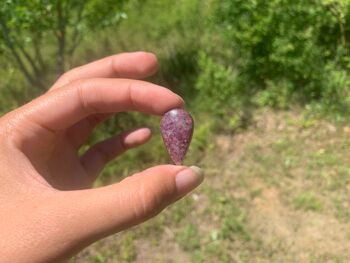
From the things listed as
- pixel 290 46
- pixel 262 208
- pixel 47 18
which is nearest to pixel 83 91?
pixel 262 208

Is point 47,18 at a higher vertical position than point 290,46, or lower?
higher

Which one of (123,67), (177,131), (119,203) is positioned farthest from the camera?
(123,67)

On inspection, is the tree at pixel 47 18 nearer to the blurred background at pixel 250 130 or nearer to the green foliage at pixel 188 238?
the blurred background at pixel 250 130

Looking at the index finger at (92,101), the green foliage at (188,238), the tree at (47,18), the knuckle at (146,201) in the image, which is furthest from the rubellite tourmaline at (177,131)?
the tree at (47,18)

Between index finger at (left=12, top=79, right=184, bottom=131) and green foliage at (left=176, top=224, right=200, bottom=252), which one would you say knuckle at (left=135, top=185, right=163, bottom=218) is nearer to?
index finger at (left=12, top=79, right=184, bottom=131)

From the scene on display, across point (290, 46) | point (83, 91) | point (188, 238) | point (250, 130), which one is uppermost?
point (83, 91)

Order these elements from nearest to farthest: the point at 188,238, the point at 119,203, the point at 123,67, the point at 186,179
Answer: the point at 119,203, the point at 186,179, the point at 123,67, the point at 188,238

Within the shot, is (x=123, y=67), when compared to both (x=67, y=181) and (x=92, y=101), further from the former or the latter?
(x=67, y=181)

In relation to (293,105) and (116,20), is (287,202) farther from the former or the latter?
(116,20)
